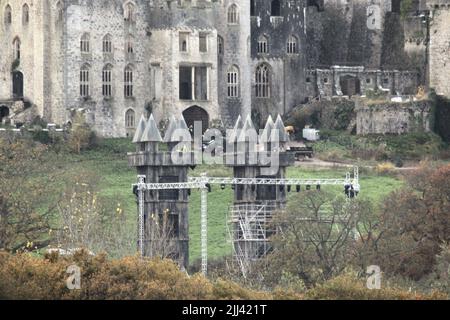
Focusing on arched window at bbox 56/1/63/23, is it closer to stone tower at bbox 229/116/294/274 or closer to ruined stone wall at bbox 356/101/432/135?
ruined stone wall at bbox 356/101/432/135

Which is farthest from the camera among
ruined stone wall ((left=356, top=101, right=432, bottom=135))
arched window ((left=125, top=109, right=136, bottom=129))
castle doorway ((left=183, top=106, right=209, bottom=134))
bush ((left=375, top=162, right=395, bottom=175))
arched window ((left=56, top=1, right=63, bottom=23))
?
ruined stone wall ((left=356, top=101, right=432, bottom=135))

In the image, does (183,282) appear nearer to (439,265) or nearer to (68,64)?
(439,265)

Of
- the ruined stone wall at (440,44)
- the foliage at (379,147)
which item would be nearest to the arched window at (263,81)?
the foliage at (379,147)

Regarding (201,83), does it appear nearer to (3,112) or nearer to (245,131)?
(3,112)

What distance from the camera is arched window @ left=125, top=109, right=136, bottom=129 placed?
150375 millimetres

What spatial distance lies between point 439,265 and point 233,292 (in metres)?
13.7

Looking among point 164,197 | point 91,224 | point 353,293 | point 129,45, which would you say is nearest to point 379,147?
point 129,45

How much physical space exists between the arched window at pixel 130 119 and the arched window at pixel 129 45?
295 centimetres

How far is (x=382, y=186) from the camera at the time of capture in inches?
5482

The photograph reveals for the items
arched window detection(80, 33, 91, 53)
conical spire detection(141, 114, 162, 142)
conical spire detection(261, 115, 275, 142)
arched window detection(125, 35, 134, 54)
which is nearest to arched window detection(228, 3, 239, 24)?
arched window detection(125, 35, 134, 54)

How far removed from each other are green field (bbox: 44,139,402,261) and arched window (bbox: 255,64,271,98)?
1161cm

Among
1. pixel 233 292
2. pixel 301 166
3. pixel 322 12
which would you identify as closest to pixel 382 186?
pixel 301 166
